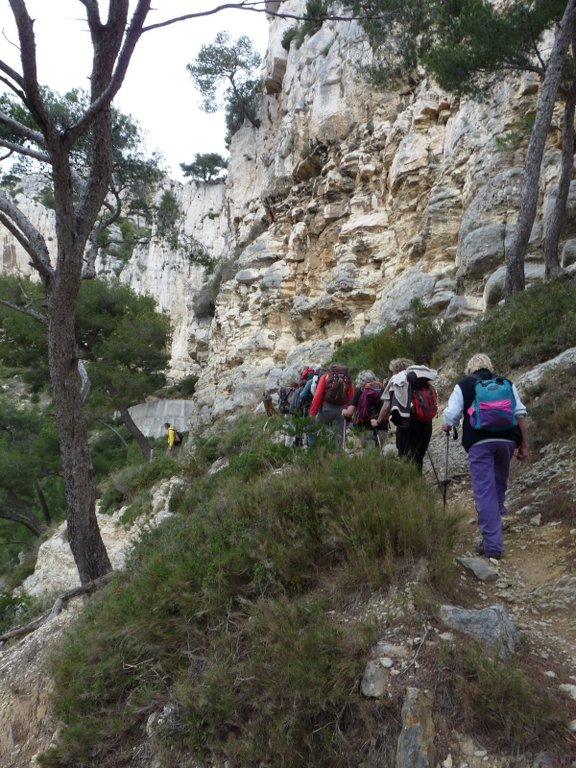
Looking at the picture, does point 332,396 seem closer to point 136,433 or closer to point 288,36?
point 136,433

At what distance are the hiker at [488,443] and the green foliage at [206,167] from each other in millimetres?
45004

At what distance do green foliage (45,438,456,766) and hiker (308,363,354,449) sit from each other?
1.85 m

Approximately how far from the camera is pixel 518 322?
7.46 metres

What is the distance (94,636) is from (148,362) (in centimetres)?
1643

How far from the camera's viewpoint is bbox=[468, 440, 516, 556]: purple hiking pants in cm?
360

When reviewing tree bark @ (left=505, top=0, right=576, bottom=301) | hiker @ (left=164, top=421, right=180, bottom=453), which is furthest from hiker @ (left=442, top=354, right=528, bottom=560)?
hiker @ (left=164, top=421, right=180, bottom=453)

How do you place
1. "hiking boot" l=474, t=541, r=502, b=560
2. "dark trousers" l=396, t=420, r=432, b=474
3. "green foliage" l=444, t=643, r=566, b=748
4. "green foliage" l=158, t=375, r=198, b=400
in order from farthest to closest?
"green foliage" l=158, t=375, r=198, b=400
"dark trousers" l=396, t=420, r=432, b=474
"hiking boot" l=474, t=541, r=502, b=560
"green foliage" l=444, t=643, r=566, b=748

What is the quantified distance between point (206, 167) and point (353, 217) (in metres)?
32.5

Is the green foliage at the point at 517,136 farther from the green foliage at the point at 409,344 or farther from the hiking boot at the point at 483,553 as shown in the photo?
the hiking boot at the point at 483,553

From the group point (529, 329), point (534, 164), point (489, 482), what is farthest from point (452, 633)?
point (534, 164)

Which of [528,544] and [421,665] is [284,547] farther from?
[528,544]

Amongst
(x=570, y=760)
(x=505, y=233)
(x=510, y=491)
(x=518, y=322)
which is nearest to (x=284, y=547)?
(x=570, y=760)

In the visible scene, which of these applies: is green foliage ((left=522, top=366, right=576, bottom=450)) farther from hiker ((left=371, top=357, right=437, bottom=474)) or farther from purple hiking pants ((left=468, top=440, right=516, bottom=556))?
purple hiking pants ((left=468, top=440, right=516, bottom=556))

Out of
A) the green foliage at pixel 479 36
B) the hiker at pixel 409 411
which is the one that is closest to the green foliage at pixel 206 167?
the green foliage at pixel 479 36
